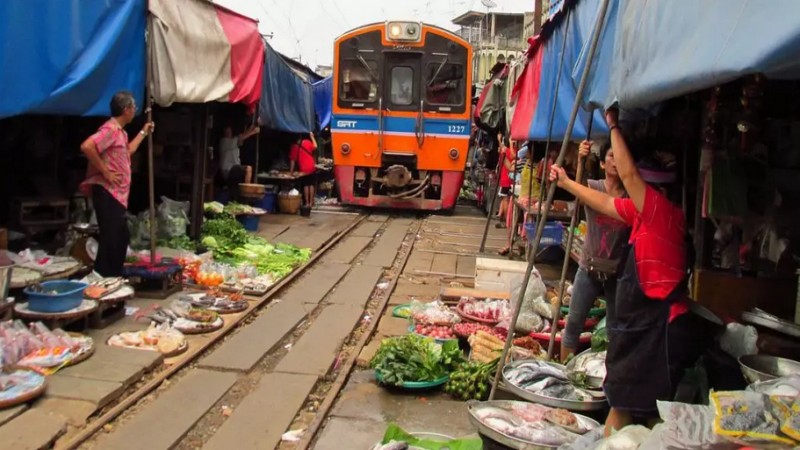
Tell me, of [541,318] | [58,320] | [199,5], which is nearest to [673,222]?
[541,318]

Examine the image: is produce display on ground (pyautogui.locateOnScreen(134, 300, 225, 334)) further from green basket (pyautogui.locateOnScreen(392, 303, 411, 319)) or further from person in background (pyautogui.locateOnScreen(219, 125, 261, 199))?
person in background (pyautogui.locateOnScreen(219, 125, 261, 199))

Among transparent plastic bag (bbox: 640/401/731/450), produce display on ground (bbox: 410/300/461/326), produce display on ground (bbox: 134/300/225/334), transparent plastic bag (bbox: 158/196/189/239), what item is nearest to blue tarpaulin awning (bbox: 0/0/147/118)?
produce display on ground (bbox: 134/300/225/334)

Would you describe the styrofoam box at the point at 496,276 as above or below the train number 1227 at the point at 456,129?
below

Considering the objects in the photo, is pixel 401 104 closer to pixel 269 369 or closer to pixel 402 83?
pixel 402 83

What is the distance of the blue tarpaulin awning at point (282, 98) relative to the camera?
12.3 metres

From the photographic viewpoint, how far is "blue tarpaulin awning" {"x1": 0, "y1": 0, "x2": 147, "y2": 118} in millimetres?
5094

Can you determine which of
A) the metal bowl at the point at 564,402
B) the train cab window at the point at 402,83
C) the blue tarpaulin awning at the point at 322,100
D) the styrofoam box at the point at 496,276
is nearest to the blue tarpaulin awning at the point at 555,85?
the styrofoam box at the point at 496,276

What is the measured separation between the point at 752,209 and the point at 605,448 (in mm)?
1988

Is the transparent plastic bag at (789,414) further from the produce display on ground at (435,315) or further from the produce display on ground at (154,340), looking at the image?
the produce display on ground at (154,340)

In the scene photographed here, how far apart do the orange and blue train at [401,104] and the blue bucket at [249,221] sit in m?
3.09

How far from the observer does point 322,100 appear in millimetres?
20672

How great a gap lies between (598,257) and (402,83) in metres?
10.3

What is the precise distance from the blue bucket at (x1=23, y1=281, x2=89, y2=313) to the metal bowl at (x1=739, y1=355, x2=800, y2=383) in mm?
4690

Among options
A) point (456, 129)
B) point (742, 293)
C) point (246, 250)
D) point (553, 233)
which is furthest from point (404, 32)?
point (742, 293)
